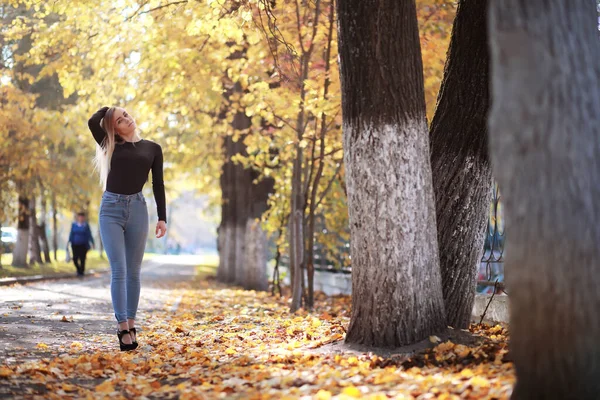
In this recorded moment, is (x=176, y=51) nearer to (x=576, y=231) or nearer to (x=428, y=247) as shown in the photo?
(x=428, y=247)

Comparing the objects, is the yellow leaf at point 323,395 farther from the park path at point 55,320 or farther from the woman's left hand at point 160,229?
the park path at point 55,320

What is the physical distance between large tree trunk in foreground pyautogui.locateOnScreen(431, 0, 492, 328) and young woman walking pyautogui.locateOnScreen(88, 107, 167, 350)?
249 centimetres

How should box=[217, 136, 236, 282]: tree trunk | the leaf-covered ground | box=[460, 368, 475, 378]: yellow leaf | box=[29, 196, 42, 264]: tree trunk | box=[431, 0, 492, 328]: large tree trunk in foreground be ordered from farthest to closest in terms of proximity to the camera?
box=[29, 196, 42, 264]: tree trunk
box=[217, 136, 236, 282]: tree trunk
box=[431, 0, 492, 328]: large tree trunk in foreground
box=[460, 368, 475, 378]: yellow leaf
the leaf-covered ground

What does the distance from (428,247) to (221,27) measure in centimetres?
545

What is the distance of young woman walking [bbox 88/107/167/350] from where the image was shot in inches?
257

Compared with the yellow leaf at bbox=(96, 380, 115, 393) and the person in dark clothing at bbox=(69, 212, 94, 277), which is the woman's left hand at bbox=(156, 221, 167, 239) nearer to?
the yellow leaf at bbox=(96, 380, 115, 393)

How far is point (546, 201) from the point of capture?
3531 millimetres

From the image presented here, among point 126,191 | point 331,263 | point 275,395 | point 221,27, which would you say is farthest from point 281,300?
point 275,395

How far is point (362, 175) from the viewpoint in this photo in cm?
580

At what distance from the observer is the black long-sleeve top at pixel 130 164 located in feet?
21.6

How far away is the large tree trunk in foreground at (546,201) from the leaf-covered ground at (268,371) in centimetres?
62

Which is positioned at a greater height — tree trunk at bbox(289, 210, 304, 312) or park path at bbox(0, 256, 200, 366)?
tree trunk at bbox(289, 210, 304, 312)

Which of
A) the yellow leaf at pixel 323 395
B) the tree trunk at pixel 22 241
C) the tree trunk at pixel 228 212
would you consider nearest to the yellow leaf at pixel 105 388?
the yellow leaf at pixel 323 395

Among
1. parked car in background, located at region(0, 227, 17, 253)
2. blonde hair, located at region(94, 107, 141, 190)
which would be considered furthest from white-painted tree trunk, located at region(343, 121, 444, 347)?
parked car in background, located at region(0, 227, 17, 253)
